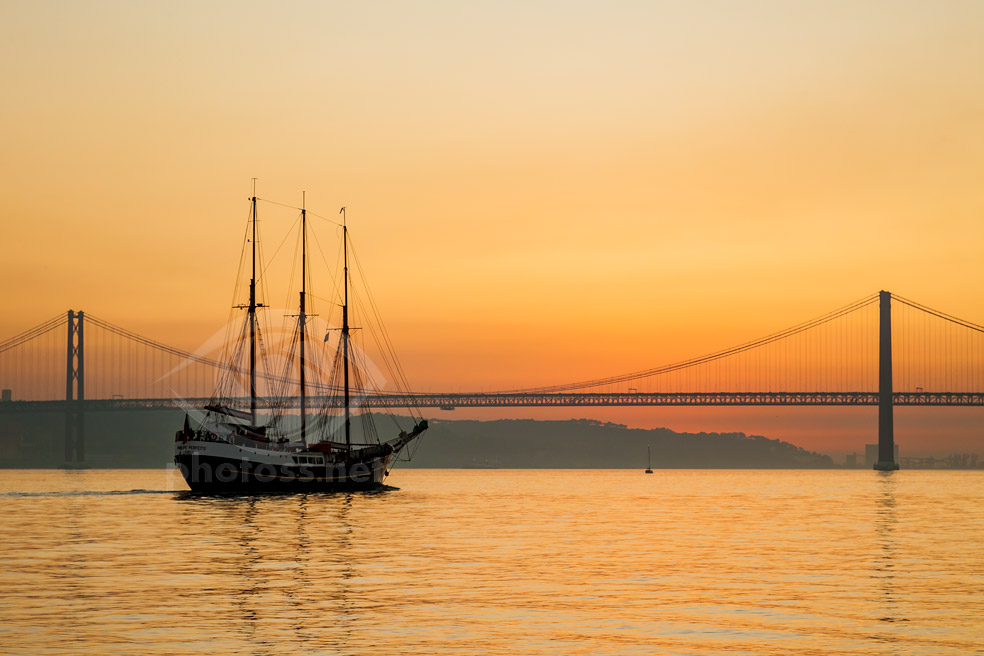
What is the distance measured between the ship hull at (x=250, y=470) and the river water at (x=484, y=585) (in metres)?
24.0

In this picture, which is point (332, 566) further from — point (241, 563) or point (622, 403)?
point (622, 403)

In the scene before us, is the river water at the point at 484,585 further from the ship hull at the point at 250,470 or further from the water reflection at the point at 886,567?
the ship hull at the point at 250,470

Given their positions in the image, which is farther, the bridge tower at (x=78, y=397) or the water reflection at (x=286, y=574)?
the bridge tower at (x=78, y=397)

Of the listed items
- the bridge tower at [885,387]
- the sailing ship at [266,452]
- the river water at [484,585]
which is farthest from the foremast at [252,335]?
the bridge tower at [885,387]

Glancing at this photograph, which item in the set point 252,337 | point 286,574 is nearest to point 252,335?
point 252,337

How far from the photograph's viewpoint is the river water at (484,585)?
23.3 meters

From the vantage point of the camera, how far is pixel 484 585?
105 ft

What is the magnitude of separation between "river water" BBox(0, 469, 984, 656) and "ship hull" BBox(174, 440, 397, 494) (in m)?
24.0

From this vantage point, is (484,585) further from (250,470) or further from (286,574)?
(250,470)

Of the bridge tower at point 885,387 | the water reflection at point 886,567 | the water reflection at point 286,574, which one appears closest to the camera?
the water reflection at point 286,574

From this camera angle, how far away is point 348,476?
96.4m

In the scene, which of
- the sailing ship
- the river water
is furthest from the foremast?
the river water

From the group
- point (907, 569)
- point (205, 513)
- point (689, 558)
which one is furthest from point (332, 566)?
point (205, 513)

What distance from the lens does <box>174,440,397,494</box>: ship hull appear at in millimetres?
87250
